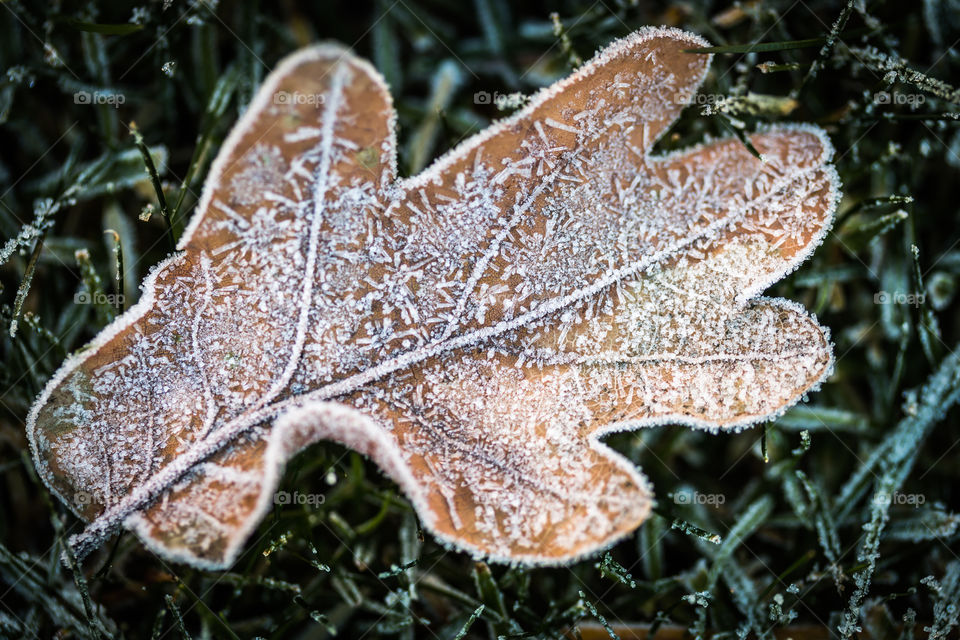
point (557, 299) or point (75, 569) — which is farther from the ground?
point (557, 299)

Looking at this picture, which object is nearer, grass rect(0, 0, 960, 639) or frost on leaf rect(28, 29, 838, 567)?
frost on leaf rect(28, 29, 838, 567)

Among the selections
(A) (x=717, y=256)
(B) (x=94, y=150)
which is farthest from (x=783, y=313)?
(B) (x=94, y=150)

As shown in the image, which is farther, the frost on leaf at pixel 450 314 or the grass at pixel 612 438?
the grass at pixel 612 438

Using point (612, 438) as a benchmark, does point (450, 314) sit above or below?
above

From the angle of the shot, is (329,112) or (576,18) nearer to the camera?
→ (329,112)

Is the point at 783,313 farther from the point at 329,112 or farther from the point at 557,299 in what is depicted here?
the point at 329,112
